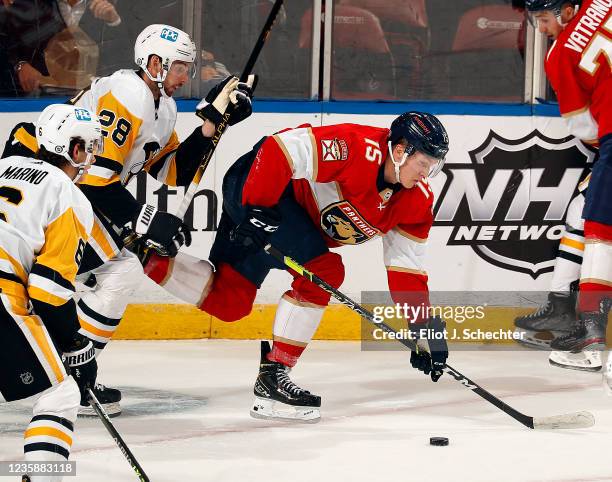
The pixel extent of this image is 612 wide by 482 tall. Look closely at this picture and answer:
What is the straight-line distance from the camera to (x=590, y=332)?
5.30 metres

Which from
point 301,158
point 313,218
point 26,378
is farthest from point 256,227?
point 26,378

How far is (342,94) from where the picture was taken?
5781 mm

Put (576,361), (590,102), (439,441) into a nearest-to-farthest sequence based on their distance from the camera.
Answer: (439,441), (576,361), (590,102)

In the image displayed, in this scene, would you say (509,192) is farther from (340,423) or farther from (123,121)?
(123,121)

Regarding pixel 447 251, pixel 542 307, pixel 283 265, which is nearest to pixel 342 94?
pixel 447 251

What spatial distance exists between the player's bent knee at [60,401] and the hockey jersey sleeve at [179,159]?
168 centimetres

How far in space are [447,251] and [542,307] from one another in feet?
1.48

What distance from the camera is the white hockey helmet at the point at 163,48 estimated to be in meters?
4.41

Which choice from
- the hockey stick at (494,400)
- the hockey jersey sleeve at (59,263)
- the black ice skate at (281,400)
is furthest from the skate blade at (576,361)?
the hockey jersey sleeve at (59,263)

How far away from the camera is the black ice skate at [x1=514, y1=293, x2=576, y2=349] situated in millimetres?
5609

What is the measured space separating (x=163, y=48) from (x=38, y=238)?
1.45 m

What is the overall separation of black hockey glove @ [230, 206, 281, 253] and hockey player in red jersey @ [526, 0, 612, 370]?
1616mm

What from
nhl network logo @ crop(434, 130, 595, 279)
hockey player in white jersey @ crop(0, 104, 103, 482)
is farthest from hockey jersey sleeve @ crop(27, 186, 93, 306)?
nhl network logo @ crop(434, 130, 595, 279)

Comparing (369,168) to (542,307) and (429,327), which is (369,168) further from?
(542,307)
